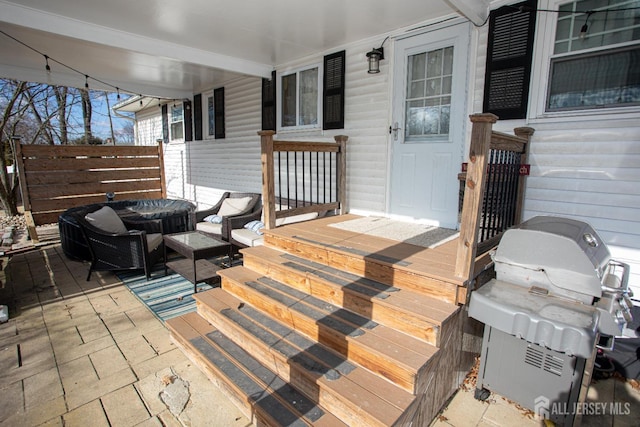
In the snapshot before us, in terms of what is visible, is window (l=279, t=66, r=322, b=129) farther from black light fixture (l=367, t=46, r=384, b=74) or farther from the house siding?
the house siding

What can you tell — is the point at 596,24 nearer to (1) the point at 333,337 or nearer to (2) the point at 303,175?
(2) the point at 303,175

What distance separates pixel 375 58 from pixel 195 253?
10.4ft

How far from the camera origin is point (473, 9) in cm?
307

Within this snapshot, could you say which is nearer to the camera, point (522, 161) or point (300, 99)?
point (522, 161)

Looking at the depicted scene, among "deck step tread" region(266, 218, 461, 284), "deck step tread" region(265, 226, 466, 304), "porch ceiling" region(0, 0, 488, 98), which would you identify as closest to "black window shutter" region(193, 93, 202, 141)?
"porch ceiling" region(0, 0, 488, 98)

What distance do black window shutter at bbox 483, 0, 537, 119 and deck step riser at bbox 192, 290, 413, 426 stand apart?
276 centimetres

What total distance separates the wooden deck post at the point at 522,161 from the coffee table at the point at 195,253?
3.17m

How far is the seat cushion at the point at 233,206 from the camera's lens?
575cm

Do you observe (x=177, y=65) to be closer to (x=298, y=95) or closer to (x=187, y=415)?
(x=298, y=95)

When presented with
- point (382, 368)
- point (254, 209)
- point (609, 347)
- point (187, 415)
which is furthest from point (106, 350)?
point (609, 347)

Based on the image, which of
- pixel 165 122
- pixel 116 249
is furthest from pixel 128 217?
pixel 165 122

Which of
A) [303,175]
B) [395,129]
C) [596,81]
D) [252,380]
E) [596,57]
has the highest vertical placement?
[596,57]

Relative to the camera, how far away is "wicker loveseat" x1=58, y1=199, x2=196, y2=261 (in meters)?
4.54

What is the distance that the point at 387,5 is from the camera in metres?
3.40
